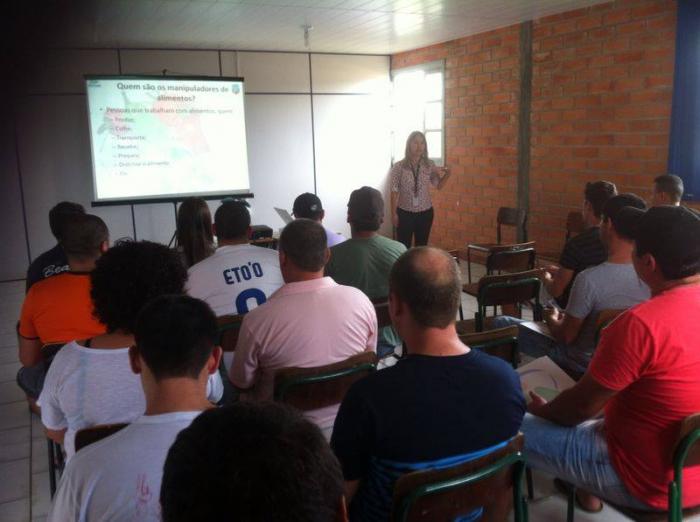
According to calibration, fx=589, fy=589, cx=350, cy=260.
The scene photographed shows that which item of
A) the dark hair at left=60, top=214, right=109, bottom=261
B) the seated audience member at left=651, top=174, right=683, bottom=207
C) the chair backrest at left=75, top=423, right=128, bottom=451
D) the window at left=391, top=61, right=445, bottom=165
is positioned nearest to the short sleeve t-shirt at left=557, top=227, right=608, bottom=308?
the seated audience member at left=651, top=174, right=683, bottom=207

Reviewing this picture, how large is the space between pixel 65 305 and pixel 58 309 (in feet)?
0.10

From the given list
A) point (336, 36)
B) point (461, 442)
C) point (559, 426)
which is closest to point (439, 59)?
point (336, 36)

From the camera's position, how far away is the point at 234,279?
2.76 m

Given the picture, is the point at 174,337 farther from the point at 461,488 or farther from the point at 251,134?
the point at 251,134

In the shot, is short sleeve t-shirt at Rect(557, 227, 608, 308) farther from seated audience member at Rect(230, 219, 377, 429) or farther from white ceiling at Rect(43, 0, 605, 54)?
white ceiling at Rect(43, 0, 605, 54)

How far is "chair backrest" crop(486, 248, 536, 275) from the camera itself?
12.9 ft

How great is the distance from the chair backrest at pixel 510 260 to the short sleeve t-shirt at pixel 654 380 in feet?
7.35

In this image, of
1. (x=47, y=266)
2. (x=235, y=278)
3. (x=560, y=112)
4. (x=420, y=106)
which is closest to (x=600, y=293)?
(x=235, y=278)

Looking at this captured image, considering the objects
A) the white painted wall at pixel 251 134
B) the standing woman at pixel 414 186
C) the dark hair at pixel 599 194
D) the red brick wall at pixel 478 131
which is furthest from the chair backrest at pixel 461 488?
the white painted wall at pixel 251 134

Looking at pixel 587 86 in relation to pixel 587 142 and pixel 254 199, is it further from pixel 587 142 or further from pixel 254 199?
pixel 254 199

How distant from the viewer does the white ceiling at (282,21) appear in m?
5.00

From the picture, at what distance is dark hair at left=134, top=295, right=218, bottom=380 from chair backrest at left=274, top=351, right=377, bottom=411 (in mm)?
595

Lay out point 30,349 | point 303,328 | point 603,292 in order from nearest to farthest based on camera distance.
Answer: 1. point 303,328
2. point 30,349
3. point 603,292

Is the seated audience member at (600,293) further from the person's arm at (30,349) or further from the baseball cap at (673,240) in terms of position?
the person's arm at (30,349)
